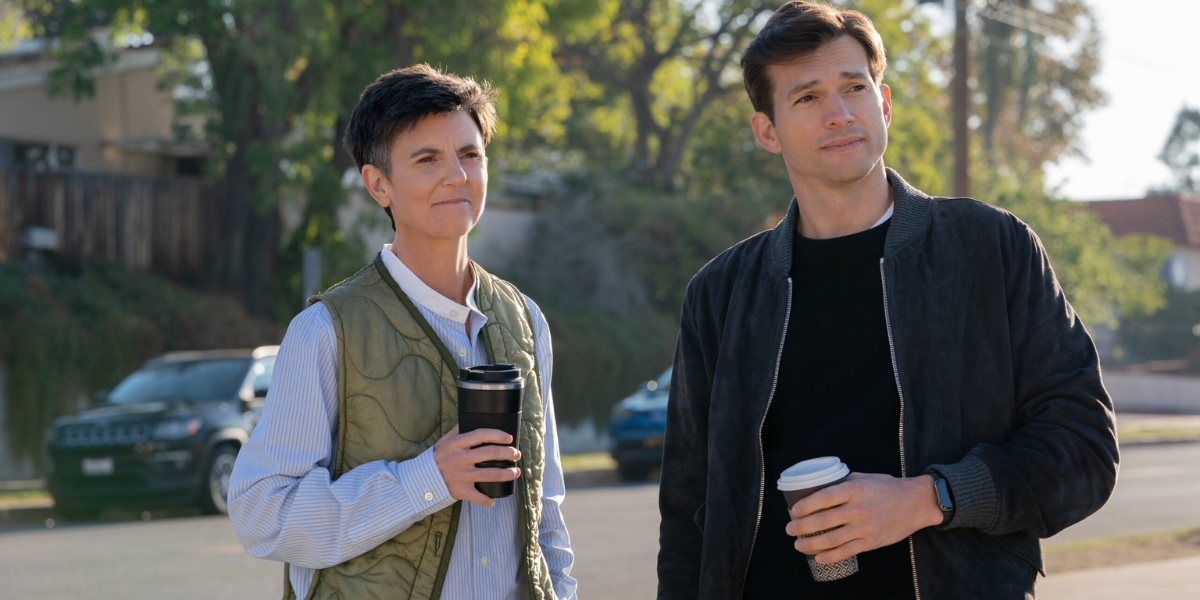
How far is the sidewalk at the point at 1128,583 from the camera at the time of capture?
24.2 feet

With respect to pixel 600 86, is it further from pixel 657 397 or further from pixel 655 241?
pixel 657 397

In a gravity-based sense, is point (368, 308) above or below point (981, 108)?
below

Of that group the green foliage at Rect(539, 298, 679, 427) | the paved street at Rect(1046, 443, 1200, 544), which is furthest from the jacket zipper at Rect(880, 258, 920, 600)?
the green foliage at Rect(539, 298, 679, 427)

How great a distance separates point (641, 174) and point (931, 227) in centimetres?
2661

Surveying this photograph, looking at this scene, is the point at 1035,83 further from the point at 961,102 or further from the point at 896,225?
the point at 896,225

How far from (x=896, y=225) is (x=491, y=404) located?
103 cm

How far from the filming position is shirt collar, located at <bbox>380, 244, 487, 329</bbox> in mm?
2719

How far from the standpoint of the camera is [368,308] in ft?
8.57

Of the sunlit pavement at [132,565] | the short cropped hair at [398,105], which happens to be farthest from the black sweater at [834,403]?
the sunlit pavement at [132,565]

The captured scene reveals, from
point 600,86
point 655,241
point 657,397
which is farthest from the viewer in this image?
point 600,86

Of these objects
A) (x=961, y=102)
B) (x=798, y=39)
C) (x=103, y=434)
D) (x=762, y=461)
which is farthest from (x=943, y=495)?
(x=961, y=102)

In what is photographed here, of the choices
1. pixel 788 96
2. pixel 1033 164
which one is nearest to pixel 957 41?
pixel 788 96

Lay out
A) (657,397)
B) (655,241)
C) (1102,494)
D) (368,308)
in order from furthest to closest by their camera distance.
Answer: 1. (655,241)
2. (657,397)
3. (368,308)
4. (1102,494)

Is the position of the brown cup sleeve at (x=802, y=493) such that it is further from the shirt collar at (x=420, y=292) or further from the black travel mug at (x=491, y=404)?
the shirt collar at (x=420, y=292)
